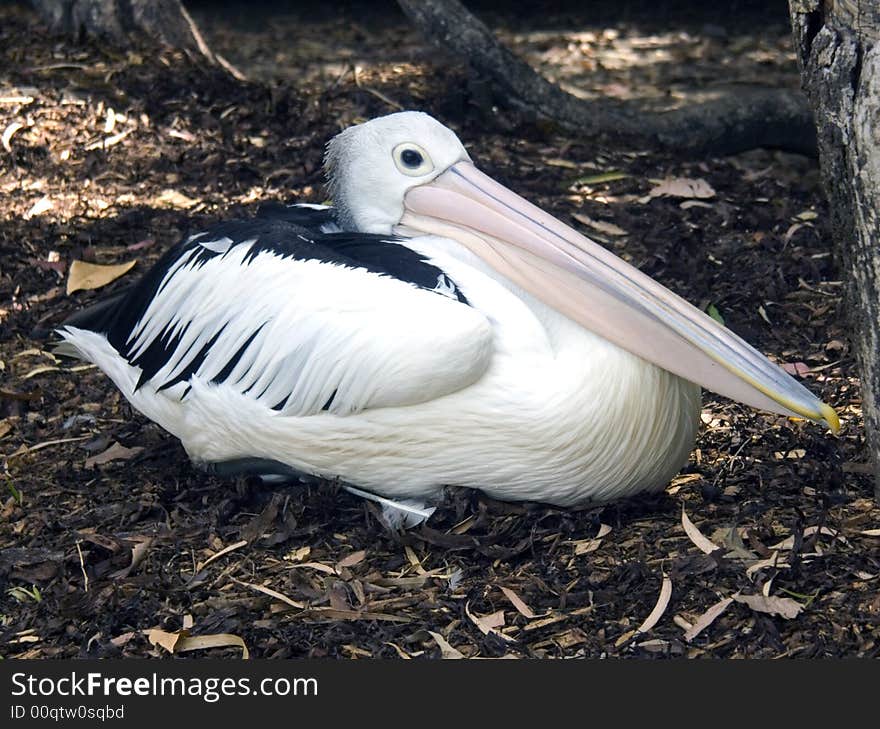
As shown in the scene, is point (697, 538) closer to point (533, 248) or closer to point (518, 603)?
point (518, 603)

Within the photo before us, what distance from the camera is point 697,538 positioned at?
342cm

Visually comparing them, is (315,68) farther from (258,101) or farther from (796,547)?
(796,547)

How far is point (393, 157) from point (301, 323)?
1.82ft

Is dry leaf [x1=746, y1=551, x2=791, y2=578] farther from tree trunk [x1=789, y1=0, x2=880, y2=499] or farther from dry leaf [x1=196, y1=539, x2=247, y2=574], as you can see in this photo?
dry leaf [x1=196, y1=539, x2=247, y2=574]

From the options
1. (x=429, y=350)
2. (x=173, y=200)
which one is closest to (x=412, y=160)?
(x=429, y=350)

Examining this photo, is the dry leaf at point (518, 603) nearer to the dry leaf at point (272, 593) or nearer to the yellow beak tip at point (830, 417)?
the dry leaf at point (272, 593)

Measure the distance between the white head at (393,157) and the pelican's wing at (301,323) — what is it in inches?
6.1

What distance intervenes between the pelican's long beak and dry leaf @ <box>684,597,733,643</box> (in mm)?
489

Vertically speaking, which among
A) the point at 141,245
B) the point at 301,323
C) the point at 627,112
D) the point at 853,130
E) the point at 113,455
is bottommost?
the point at 113,455

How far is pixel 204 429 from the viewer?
3.77 m

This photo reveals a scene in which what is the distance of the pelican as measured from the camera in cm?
331

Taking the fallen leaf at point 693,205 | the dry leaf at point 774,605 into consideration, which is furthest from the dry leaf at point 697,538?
the fallen leaf at point 693,205

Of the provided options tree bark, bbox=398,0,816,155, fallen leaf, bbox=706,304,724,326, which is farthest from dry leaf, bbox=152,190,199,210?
fallen leaf, bbox=706,304,724,326

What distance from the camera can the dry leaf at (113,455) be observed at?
4.11m
